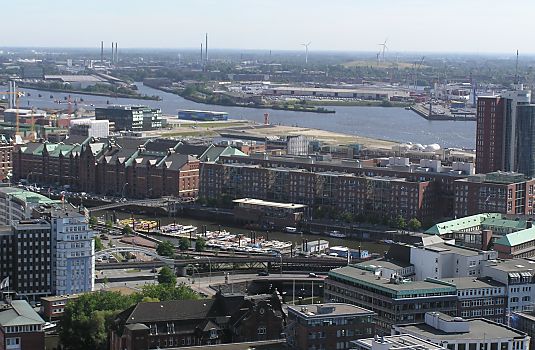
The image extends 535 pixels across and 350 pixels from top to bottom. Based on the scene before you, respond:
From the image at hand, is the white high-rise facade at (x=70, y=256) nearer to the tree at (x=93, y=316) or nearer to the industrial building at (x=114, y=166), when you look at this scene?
the tree at (x=93, y=316)

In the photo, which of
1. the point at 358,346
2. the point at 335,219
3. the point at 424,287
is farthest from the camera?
the point at 335,219

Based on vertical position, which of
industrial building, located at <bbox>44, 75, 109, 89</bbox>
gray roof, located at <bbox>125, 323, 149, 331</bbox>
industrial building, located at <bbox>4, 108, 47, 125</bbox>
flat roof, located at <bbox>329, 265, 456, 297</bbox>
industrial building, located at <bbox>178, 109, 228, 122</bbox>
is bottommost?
gray roof, located at <bbox>125, 323, 149, 331</bbox>

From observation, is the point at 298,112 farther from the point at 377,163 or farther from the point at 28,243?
the point at 28,243

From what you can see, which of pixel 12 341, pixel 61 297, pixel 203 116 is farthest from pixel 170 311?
pixel 203 116

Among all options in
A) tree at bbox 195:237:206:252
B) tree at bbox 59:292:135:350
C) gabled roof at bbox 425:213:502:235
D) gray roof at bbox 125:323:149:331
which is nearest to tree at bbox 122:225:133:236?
tree at bbox 195:237:206:252

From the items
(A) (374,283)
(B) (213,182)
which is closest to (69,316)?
(A) (374,283)

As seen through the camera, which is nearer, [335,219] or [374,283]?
[374,283]

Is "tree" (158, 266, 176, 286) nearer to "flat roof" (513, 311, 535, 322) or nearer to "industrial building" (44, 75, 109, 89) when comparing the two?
"flat roof" (513, 311, 535, 322)

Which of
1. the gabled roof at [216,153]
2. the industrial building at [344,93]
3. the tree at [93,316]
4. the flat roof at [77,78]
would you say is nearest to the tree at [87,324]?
the tree at [93,316]
